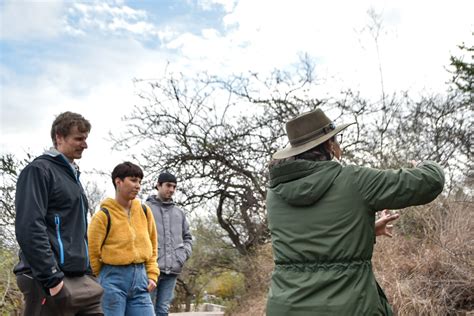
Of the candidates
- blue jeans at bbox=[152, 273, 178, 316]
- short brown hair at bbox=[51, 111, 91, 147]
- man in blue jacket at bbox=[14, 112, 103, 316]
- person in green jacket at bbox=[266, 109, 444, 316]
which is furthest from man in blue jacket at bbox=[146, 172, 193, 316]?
person in green jacket at bbox=[266, 109, 444, 316]

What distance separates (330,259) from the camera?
8.39 feet

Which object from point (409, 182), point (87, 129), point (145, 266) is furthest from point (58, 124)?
point (409, 182)

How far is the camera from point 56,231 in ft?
11.0

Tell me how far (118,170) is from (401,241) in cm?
354

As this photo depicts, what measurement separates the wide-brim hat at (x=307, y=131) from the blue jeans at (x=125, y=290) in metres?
2.13

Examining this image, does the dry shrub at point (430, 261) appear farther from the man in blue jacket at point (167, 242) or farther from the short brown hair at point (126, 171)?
the short brown hair at point (126, 171)

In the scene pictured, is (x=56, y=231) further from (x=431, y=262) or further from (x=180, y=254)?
(x=431, y=262)

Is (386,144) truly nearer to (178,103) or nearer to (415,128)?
(415,128)

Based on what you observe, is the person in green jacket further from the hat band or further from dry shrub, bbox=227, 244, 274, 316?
dry shrub, bbox=227, 244, 274, 316

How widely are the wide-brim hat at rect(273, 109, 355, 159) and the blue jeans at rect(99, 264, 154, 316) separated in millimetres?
2128

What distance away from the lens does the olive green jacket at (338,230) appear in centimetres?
251

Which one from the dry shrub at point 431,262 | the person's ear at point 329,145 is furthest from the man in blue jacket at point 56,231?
the dry shrub at point 431,262

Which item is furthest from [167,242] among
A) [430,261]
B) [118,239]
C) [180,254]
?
[430,261]

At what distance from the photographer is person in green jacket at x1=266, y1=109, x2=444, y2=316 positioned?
2.51 meters
